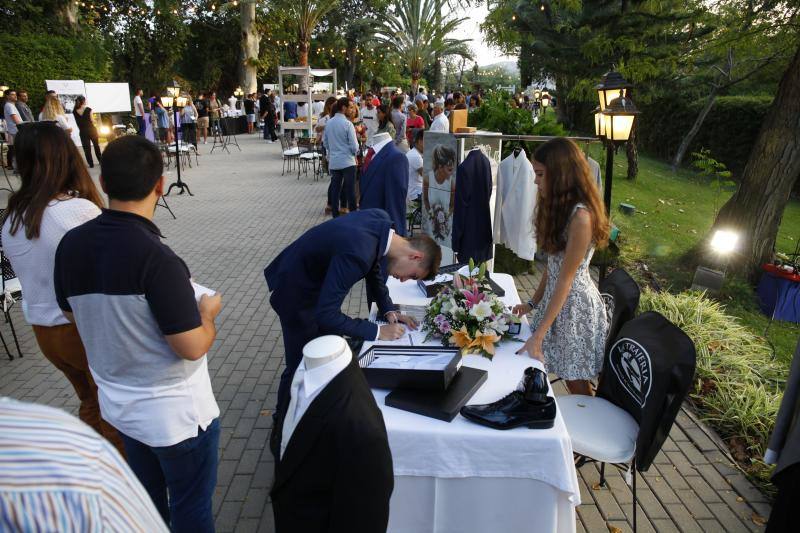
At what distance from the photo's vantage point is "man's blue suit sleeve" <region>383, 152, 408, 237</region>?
5.48 m

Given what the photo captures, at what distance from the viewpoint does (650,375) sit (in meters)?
2.75

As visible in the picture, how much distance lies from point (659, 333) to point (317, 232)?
191 cm

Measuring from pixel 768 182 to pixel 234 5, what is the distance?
26.4 metres

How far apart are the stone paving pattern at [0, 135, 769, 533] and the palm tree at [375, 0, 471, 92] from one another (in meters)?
29.3

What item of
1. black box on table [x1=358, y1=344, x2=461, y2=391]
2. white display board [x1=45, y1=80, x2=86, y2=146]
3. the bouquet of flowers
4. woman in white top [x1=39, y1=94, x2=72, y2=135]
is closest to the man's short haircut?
the bouquet of flowers

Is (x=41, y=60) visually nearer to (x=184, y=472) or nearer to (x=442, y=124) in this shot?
(x=442, y=124)

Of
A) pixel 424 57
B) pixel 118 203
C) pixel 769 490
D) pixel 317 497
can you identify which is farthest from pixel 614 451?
pixel 424 57

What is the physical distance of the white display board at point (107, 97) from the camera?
1927 centimetres

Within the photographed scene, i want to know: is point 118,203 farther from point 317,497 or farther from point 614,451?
point 614,451

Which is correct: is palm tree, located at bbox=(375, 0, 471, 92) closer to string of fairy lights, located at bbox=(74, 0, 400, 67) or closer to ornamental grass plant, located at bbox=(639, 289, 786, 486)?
string of fairy lights, located at bbox=(74, 0, 400, 67)

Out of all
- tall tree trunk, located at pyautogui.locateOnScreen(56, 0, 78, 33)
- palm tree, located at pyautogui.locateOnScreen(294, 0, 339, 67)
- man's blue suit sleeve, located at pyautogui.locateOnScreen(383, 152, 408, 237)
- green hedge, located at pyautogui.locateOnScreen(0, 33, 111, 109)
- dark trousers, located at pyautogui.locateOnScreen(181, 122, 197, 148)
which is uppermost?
palm tree, located at pyautogui.locateOnScreen(294, 0, 339, 67)

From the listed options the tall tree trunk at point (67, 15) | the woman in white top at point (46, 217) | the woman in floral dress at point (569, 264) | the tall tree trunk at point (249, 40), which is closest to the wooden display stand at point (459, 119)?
the woman in floral dress at point (569, 264)

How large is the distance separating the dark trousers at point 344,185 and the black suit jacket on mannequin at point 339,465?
823 cm

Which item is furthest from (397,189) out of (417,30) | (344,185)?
(417,30)
